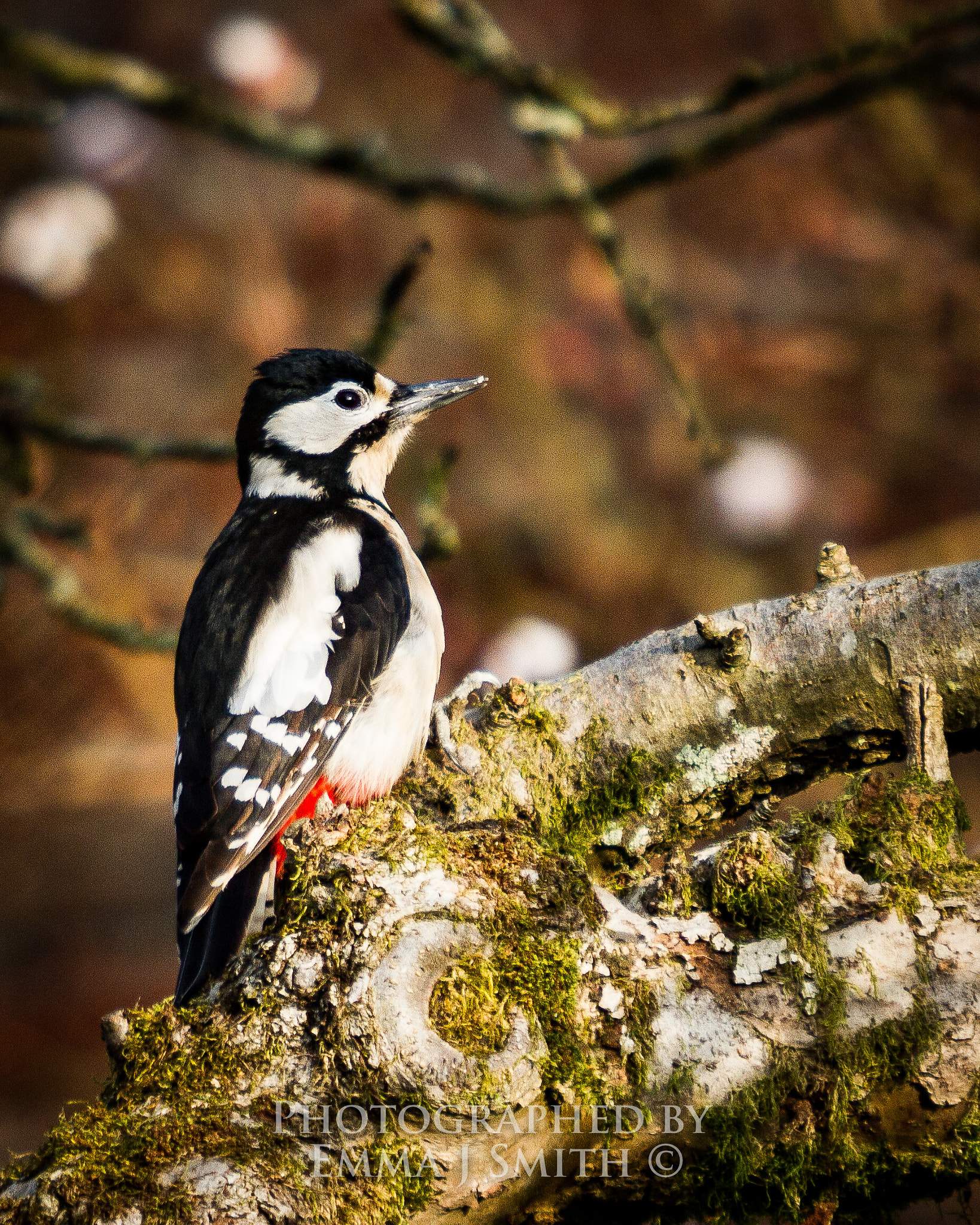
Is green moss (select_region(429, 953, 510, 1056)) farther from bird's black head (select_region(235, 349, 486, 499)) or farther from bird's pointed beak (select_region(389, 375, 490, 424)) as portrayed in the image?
bird's pointed beak (select_region(389, 375, 490, 424))

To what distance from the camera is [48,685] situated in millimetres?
6316

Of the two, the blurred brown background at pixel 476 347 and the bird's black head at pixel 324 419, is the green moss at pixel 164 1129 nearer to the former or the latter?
the bird's black head at pixel 324 419

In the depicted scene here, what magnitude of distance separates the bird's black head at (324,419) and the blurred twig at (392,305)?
11cm

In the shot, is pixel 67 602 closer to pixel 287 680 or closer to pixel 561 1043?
pixel 287 680

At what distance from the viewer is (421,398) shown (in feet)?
11.1

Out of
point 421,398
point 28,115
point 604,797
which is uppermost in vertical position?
point 28,115

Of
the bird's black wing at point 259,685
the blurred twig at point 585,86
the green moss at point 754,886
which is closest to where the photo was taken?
the green moss at point 754,886

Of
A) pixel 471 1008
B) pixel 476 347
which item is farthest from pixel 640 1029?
pixel 476 347

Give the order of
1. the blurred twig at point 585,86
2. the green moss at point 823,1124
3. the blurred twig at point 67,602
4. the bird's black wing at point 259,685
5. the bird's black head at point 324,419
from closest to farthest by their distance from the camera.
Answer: the green moss at point 823,1124, the bird's black wing at point 259,685, the blurred twig at point 585,86, the bird's black head at point 324,419, the blurred twig at point 67,602

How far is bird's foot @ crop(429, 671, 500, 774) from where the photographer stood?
216cm

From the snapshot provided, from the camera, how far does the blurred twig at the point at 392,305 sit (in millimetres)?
2996

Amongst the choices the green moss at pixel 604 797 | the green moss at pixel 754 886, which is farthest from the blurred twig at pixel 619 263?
the green moss at pixel 754 886

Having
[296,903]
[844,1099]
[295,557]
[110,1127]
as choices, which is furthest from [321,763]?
[844,1099]

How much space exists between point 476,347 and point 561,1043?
5960 mm
